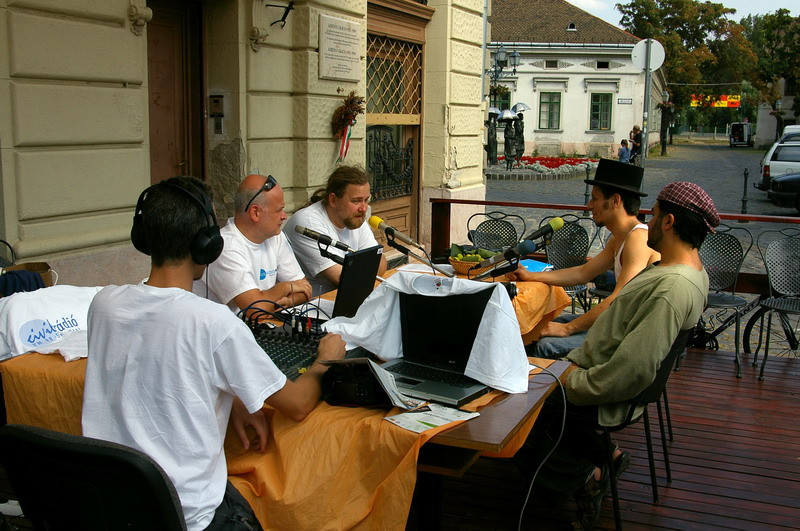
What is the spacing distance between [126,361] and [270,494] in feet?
2.04

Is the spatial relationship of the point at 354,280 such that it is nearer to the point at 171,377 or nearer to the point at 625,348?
the point at 625,348

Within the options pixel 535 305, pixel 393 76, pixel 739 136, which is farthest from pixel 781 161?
pixel 739 136

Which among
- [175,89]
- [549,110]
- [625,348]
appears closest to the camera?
[625,348]

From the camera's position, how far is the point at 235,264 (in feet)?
13.8

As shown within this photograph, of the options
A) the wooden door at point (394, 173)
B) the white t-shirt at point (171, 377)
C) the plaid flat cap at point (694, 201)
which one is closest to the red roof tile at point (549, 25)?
the wooden door at point (394, 173)

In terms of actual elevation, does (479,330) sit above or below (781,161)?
below

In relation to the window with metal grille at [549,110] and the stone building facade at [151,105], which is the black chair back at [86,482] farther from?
the window with metal grille at [549,110]

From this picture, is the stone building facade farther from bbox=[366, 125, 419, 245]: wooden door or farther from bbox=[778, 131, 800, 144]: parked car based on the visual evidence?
bbox=[778, 131, 800, 144]: parked car

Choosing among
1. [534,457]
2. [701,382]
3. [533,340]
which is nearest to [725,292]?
[701,382]

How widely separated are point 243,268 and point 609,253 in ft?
7.41

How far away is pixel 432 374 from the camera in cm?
299

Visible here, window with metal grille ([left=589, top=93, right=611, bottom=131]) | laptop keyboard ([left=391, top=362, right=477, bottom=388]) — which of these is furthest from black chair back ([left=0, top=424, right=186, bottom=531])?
window with metal grille ([left=589, top=93, right=611, bottom=131])

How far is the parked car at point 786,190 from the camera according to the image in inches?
728

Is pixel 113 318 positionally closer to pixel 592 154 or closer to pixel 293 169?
pixel 293 169
